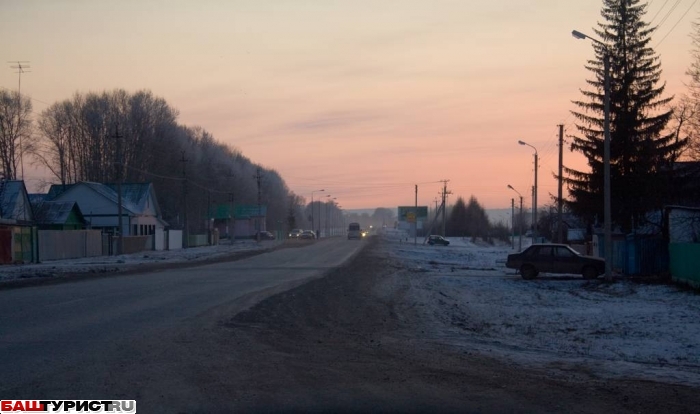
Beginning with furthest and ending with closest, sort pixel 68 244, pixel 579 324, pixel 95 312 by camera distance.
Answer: pixel 68 244 < pixel 95 312 < pixel 579 324

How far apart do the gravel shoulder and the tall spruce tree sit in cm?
2561

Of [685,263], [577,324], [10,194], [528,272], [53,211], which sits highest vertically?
[10,194]

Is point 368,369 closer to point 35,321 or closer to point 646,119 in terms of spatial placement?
point 35,321

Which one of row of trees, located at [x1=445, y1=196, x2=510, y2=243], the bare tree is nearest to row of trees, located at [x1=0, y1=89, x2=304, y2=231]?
the bare tree

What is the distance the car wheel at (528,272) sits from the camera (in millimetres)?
32688

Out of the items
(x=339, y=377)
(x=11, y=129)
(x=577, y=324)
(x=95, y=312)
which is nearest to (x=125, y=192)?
(x=11, y=129)

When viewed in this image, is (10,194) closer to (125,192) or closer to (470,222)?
(125,192)

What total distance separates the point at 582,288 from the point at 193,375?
21.1 metres

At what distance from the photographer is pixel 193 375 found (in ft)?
34.4

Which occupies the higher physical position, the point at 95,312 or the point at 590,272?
the point at 590,272

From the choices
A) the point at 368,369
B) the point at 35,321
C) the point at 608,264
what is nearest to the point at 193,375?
the point at 368,369

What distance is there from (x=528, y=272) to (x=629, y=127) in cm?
1166

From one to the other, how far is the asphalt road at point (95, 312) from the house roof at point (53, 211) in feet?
107

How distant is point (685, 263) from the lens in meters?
27.1
